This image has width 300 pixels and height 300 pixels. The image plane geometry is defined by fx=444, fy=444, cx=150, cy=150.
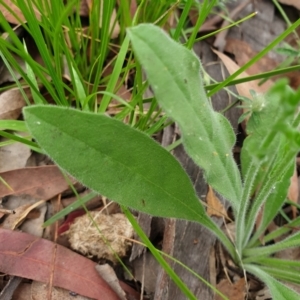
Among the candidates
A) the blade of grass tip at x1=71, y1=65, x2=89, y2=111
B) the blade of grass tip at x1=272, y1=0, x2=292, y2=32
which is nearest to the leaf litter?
the blade of grass tip at x1=71, y1=65, x2=89, y2=111

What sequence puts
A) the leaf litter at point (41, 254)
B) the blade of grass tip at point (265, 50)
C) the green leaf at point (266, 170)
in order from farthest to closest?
the leaf litter at point (41, 254)
the blade of grass tip at point (265, 50)
the green leaf at point (266, 170)

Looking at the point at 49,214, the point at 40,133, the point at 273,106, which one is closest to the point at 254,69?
the point at 273,106

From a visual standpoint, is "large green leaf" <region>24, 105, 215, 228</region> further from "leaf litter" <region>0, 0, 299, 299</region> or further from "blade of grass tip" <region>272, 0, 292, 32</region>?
"blade of grass tip" <region>272, 0, 292, 32</region>

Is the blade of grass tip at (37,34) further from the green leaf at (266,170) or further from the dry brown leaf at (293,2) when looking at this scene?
the dry brown leaf at (293,2)

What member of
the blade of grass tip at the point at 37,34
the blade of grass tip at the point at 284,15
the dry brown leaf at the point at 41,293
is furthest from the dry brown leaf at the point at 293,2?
the dry brown leaf at the point at 41,293

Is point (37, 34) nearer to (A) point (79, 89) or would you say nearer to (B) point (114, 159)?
(A) point (79, 89)

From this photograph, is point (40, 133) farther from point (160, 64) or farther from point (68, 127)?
point (160, 64)
